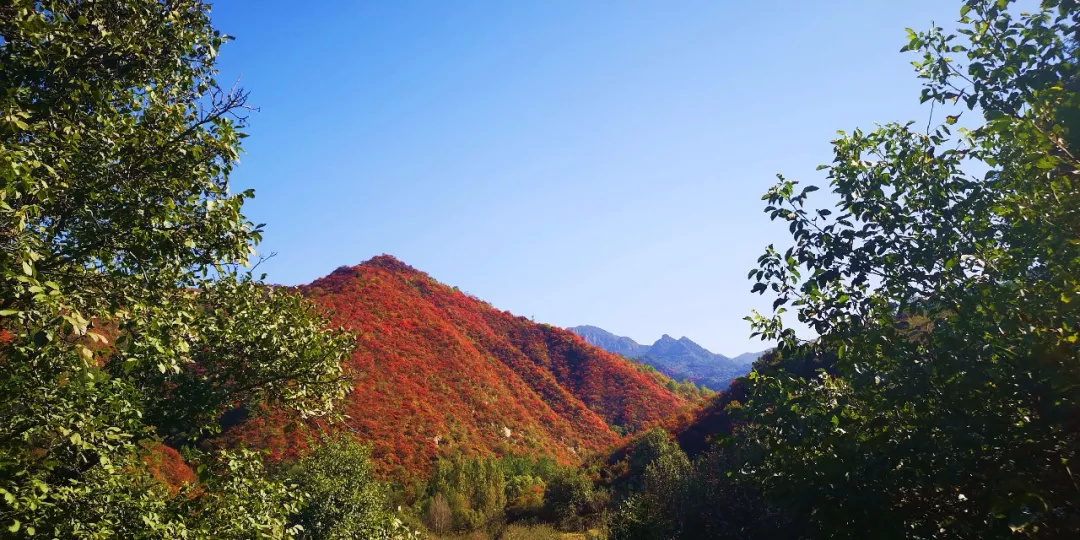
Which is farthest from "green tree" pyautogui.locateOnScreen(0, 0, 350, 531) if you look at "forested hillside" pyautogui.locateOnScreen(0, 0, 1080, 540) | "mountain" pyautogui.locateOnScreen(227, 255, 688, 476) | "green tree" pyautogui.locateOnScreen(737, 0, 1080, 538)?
"mountain" pyautogui.locateOnScreen(227, 255, 688, 476)

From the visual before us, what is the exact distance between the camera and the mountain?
5628 centimetres

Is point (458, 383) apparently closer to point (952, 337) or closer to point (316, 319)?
point (316, 319)

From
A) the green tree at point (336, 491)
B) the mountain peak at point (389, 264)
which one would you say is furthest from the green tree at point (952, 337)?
the mountain peak at point (389, 264)

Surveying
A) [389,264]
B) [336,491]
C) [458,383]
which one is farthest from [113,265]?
[389,264]

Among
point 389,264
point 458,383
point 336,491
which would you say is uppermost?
point 389,264

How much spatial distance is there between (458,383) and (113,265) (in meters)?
68.9

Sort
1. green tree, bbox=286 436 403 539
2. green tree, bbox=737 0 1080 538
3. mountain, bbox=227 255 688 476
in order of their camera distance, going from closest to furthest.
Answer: green tree, bbox=737 0 1080 538, green tree, bbox=286 436 403 539, mountain, bbox=227 255 688 476

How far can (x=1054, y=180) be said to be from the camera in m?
4.66

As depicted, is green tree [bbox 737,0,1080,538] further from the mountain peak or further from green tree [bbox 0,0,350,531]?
the mountain peak

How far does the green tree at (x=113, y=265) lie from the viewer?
17.0 ft

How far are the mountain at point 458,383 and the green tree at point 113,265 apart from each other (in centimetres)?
4002

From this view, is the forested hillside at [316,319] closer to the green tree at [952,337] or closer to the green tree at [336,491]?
the green tree at [952,337]

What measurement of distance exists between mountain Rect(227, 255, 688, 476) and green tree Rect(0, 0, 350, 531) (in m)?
40.0

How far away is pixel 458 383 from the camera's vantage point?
72.7m
